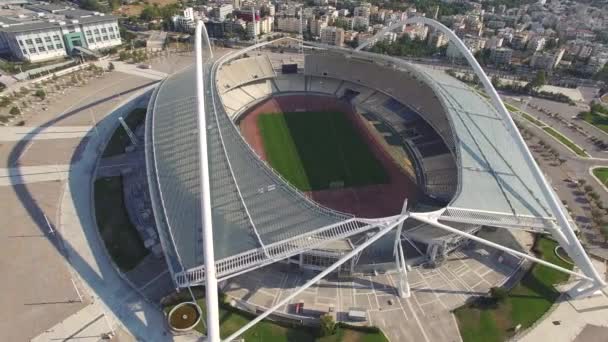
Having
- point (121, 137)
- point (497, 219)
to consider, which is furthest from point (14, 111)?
point (497, 219)

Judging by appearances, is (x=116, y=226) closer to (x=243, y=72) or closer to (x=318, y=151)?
(x=318, y=151)

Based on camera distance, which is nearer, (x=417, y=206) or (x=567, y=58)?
(x=417, y=206)

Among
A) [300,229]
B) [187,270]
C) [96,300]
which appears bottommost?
[96,300]

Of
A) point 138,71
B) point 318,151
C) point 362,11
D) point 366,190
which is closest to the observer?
point 366,190

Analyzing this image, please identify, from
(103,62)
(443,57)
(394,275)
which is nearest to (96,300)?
(394,275)

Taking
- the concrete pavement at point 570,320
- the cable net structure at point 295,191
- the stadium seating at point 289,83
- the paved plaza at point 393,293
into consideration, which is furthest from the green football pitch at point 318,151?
the concrete pavement at point 570,320

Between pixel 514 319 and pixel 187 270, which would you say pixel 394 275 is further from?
pixel 187 270
